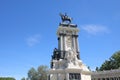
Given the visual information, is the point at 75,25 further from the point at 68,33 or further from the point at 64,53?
the point at 64,53

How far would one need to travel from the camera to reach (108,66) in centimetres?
8456

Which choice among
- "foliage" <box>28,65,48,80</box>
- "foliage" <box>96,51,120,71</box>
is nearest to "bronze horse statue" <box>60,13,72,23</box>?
"foliage" <box>96,51,120,71</box>

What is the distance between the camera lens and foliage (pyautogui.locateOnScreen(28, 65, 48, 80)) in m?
99.2

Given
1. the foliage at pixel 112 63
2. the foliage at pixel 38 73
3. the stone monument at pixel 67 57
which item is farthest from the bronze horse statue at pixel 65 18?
the foliage at pixel 38 73

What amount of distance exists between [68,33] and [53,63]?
11.1 m

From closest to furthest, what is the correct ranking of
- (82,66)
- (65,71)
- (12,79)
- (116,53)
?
1. (65,71)
2. (82,66)
3. (12,79)
4. (116,53)

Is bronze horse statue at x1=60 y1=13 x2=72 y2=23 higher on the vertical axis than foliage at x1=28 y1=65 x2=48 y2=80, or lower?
higher

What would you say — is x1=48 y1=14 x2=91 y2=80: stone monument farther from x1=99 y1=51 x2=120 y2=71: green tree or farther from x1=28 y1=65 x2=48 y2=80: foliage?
x1=28 y1=65 x2=48 y2=80: foliage

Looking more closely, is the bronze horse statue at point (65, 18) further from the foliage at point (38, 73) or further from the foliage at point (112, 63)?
the foliage at point (38, 73)

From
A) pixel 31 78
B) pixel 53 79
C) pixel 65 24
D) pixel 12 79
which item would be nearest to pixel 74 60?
pixel 53 79

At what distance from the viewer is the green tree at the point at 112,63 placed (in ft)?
269

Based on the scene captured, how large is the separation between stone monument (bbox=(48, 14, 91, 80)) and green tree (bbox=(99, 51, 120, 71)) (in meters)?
21.3

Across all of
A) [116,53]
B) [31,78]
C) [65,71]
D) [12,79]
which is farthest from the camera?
[31,78]

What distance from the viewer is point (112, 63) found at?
84.2 m
